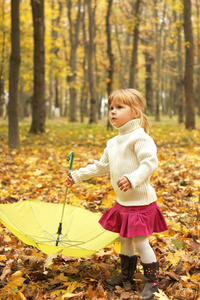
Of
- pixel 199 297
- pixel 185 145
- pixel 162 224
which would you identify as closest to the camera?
pixel 199 297

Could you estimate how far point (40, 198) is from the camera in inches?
186

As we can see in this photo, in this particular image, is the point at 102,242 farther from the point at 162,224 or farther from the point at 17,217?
the point at 17,217

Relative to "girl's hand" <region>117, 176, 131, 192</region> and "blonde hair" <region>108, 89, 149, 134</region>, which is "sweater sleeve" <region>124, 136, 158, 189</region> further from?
"blonde hair" <region>108, 89, 149, 134</region>

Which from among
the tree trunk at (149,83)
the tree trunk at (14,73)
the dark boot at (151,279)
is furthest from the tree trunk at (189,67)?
the tree trunk at (149,83)

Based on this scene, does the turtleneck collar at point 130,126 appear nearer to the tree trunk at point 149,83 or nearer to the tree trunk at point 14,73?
the tree trunk at point 14,73

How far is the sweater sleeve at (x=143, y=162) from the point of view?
229cm

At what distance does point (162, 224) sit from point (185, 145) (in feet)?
23.4

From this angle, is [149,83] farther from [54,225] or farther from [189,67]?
[54,225]

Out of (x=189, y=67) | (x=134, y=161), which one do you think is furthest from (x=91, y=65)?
(x=134, y=161)

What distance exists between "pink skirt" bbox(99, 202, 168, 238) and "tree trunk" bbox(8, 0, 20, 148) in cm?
680

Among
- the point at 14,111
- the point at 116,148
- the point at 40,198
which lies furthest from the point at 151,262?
the point at 14,111

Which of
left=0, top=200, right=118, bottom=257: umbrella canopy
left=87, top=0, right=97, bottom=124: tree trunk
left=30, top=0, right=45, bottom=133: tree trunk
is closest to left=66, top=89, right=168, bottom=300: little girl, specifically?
left=0, top=200, right=118, bottom=257: umbrella canopy

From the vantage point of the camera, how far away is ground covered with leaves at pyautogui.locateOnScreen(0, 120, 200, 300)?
2535mm

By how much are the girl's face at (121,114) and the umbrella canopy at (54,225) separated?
3.04 ft
